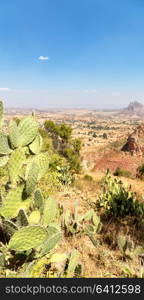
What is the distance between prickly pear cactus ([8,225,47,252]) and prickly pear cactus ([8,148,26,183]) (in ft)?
1.33

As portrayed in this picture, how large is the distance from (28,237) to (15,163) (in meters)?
→ 0.54

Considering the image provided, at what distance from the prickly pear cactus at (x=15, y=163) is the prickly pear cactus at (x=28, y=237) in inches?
15.9

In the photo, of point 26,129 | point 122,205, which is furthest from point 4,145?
point 122,205

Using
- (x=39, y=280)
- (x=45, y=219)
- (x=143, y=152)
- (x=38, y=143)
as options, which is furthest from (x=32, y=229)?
(x=143, y=152)

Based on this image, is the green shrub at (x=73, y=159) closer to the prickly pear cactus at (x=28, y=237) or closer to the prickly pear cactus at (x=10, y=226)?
the prickly pear cactus at (x=10, y=226)

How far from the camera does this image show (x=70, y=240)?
290cm

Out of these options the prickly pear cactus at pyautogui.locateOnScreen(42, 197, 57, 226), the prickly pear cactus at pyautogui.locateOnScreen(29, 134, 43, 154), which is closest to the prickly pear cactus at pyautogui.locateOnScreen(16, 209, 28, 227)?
the prickly pear cactus at pyautogui.locateOnScreen(42, 197, 57, 226)

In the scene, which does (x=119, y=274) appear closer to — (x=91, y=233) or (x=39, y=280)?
(x=91, y=233)

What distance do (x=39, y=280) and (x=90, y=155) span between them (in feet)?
106

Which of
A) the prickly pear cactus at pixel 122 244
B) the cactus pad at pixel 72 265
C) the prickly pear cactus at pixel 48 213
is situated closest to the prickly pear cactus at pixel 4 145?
the prickly pear cactus at pixel 48 213

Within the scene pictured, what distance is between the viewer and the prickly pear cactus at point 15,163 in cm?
194

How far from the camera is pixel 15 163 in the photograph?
6.37 feet

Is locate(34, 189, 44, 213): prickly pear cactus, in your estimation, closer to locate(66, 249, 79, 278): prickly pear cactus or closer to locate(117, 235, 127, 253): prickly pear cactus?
locate(66, 249, 79, 278): prickly pear cactus

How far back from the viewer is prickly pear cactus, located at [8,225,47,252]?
1.71 meters
